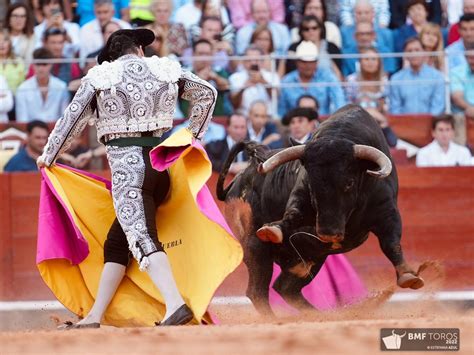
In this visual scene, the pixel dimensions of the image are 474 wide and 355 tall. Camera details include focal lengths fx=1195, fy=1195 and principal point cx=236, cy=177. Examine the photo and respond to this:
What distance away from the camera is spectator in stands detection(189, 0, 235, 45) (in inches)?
376

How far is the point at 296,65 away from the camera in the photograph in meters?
9.36

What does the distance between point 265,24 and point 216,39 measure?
0.41 metres

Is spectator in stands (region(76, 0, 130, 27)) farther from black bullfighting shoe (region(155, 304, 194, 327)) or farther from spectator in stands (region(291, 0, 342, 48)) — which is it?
black bullfighting shoe (region(155, 304, 194, 327))

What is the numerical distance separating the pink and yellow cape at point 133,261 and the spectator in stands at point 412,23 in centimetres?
425

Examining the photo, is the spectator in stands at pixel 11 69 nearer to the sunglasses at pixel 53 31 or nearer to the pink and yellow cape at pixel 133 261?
the sunglasses at pixel 53 31

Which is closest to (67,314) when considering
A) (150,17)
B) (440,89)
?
(150,17)

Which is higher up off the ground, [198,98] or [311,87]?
[198,98]

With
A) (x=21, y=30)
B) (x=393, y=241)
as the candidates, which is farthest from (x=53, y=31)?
(x=393, y=241)

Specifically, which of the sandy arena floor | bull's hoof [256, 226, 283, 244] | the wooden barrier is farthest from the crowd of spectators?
the sandy arena floor

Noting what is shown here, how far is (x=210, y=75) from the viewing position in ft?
30.1

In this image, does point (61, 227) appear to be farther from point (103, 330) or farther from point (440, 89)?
point (440, 89)

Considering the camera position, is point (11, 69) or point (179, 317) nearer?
point (179, 317)

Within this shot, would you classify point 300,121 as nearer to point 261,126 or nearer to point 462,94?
point 261,126

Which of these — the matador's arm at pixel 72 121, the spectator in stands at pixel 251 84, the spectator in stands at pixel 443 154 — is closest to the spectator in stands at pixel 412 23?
the spectator in stands at pixel 443 154
